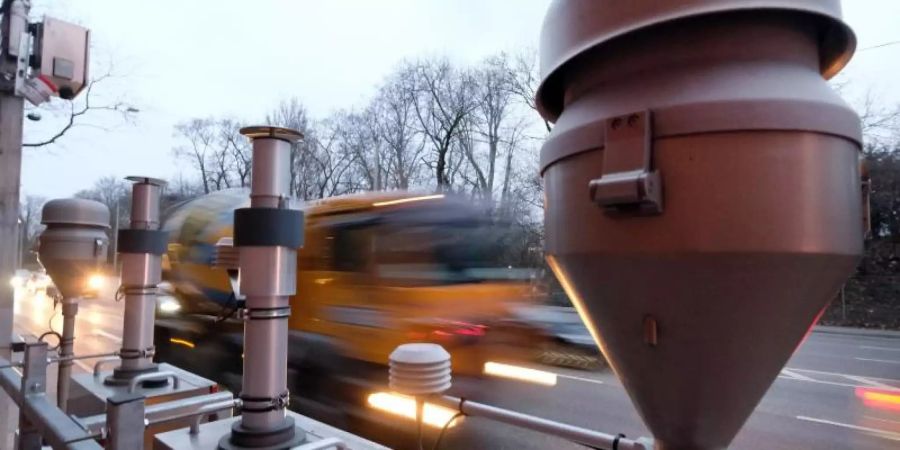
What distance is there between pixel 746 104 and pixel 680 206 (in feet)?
0.81

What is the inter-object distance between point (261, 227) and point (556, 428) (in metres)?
1.32

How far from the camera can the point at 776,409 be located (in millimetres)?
7984

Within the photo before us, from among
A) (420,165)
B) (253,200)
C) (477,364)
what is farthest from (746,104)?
(420,165)

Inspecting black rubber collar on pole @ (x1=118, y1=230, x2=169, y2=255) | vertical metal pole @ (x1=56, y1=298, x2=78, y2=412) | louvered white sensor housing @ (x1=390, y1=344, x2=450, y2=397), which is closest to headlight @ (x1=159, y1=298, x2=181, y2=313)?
vertical metal pole @ (x1=56, y1=298, x2=78, y2=412)

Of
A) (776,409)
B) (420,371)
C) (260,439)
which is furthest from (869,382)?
(260,439)

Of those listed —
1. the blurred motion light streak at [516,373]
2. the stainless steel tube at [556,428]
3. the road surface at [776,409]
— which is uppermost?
the stainless steel tube at [556,428]

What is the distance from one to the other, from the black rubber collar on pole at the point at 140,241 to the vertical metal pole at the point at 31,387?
0.98 m

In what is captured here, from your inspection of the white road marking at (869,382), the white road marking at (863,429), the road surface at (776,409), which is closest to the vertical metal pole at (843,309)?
the road surface at (776,409)

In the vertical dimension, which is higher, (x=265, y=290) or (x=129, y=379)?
(x=265, y=290)

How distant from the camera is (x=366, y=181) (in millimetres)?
34656

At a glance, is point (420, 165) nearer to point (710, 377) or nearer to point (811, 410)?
point (811, 410)

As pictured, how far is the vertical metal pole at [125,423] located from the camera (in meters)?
1.55

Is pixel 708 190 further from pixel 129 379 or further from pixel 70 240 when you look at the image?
pixel 70 240

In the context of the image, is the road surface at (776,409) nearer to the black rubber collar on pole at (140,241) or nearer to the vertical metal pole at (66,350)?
the vertical metal pole at (66,350)
